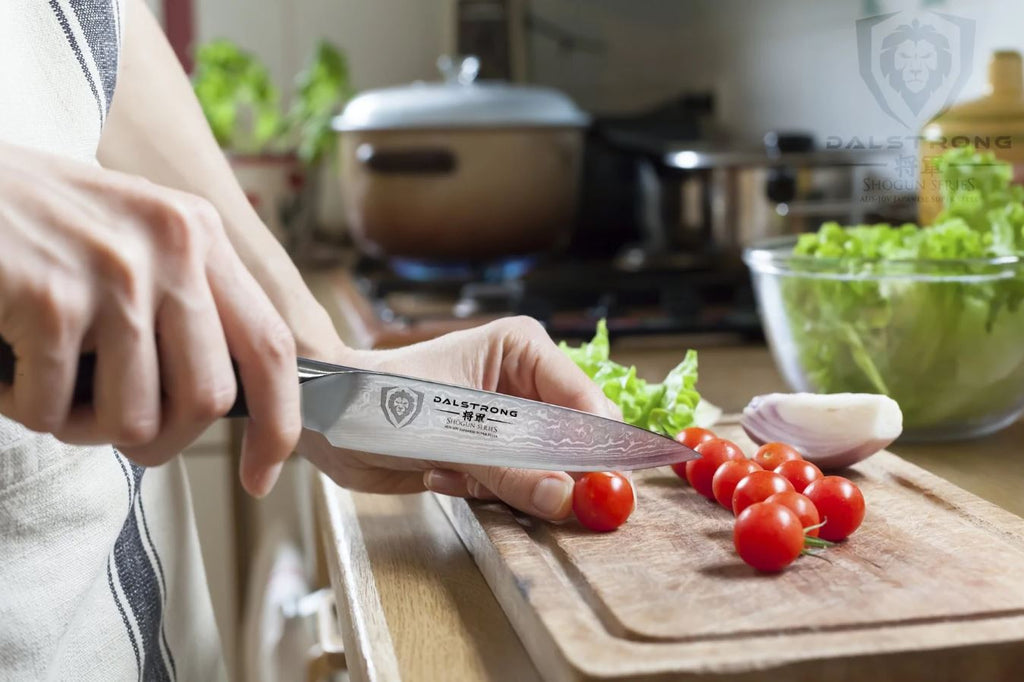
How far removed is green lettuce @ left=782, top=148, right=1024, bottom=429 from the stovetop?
1.50 ft

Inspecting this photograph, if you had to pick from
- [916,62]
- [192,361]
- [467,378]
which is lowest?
[467,378]

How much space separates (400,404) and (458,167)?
4.13 ft

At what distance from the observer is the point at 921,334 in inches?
39.2

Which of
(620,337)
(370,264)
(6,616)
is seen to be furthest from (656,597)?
(370,264)

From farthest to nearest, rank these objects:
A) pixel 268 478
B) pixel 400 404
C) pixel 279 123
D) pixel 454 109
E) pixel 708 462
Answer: pixel 279 123
pixel 454 109
pixel 708 462
pixel 400 404
pixel 268 478

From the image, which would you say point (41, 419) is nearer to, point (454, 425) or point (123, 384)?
point (123, 384)

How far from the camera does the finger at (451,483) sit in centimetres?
84

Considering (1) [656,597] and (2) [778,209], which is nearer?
(1) [656,597]

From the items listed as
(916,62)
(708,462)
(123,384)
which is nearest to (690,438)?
(708,462)

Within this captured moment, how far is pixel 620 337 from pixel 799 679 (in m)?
0.95

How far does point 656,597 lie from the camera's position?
642mm

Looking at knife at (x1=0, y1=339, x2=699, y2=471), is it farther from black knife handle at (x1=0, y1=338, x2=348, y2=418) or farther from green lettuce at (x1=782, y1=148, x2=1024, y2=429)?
green lettuce at (x1=782, y1=148, x2=1024, y2=429)

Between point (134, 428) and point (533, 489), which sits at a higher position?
point (134, 428)

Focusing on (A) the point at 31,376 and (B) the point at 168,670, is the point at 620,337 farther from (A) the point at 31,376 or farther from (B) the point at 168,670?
(A) the point at 31,376
